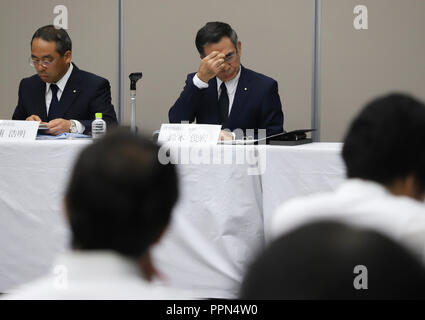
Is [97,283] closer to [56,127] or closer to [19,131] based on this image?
[19,131]

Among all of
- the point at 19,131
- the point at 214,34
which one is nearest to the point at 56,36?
the point at 19,131

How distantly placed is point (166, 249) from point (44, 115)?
1196 millimetres

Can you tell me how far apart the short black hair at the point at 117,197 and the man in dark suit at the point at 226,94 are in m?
2.39

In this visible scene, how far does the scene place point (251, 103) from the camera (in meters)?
3.25

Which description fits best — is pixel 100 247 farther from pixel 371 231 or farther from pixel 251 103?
pixel 251 103

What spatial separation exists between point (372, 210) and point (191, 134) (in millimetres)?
1755

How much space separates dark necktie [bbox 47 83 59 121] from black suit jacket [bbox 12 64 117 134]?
0.10 ft

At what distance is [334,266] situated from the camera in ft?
1.59

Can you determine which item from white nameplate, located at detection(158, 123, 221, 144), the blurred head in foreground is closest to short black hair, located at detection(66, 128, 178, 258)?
the blurred head in foreground

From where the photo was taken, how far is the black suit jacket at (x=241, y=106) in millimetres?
3230

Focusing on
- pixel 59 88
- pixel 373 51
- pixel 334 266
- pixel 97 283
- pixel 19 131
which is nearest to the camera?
pixel 334 266

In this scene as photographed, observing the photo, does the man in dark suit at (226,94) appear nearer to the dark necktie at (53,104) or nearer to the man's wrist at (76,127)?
the man's wrist at (76,127)

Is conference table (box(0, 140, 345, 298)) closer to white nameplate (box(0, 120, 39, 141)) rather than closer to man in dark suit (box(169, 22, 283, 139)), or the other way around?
white nameplate (box(0, 120, 39, 141))

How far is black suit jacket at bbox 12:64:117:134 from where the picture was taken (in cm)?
339
